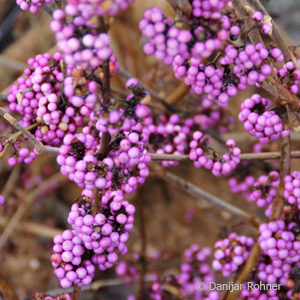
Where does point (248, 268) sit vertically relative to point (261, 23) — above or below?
below

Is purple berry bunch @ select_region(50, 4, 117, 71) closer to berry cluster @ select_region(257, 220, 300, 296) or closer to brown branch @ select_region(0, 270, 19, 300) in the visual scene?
berry cluster @ select_region(257, 220, 300, 296)

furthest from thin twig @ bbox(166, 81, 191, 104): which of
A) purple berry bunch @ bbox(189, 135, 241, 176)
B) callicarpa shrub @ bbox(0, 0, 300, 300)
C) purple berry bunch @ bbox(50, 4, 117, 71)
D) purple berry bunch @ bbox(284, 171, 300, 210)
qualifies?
purple berry bunch @ bbox(50, 4, 117, 71)

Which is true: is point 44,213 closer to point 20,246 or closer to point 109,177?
point 20,246

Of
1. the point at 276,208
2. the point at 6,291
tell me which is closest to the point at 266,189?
the point at 276,208

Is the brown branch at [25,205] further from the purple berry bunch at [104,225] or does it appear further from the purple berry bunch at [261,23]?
the purple berry bunch at [261,23]

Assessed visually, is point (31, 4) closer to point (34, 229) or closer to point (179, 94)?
point (179, 94)

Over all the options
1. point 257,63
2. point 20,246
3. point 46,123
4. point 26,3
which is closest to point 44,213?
point 20,246
